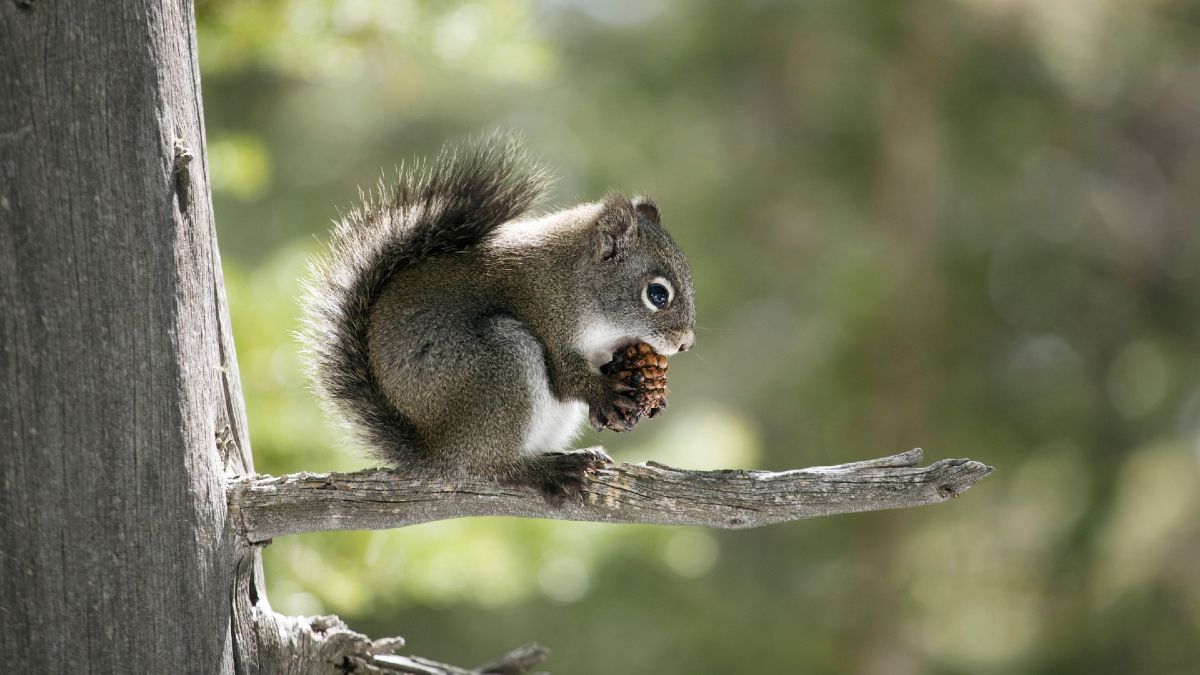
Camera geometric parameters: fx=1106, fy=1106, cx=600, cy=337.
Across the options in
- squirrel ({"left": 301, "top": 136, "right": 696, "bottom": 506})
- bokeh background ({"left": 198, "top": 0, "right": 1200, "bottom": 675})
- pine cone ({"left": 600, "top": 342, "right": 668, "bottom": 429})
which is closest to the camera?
squirrel ({"left": 301, "top": 136, "right": 696, "bottom": 506})

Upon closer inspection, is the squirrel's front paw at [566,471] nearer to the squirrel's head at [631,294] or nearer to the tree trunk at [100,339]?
the squirrel's head at [631,294]

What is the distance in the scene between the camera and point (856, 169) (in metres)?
6.13

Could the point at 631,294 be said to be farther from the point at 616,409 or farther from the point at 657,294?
the point at 616,409

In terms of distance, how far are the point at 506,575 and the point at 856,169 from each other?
410 cm

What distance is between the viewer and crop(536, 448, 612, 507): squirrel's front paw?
1699 mm

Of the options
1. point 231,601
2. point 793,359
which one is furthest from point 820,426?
point 231,601

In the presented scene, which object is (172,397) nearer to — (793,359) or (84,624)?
(84,624)

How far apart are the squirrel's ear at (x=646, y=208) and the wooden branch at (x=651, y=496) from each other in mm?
743

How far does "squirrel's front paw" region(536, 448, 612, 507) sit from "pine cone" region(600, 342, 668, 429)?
5.1 inches

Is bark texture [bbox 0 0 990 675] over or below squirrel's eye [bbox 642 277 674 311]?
below

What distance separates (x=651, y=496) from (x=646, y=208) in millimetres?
825

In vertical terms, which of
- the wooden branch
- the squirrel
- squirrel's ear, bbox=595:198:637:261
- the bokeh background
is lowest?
the wooden branch

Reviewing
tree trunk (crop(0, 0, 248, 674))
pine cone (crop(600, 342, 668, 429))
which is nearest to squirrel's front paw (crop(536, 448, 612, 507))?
pine cone (crop(600, 342, 668, 429))

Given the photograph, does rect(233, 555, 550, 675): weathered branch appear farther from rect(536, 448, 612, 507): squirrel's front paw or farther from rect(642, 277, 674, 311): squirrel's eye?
rect(642, 277, 674, 311): squirrel's eye
